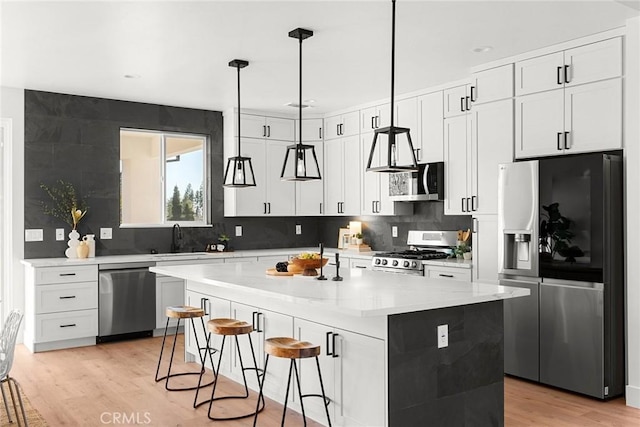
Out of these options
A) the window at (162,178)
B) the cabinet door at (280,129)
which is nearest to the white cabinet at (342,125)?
the cabinet door at (280,129)

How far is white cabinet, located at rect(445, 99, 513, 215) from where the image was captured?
4910 millimetres

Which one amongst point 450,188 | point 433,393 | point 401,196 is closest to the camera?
point 433,393

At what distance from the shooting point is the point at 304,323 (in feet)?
12.0

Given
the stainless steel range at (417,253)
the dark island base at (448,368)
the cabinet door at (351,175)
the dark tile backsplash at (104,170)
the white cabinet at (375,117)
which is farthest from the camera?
the cabinet door at (351,175)

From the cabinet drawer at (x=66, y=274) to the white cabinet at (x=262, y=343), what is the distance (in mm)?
2155

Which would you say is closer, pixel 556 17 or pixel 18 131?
pixel 556 17

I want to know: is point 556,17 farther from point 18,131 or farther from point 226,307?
point 18,131

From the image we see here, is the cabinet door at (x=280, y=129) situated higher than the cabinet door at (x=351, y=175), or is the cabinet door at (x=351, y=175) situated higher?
the cabinet door at (x=280, y=129)

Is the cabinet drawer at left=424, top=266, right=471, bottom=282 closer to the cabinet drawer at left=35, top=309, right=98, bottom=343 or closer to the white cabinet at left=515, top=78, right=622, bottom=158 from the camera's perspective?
the white cabinet at left=515, top=78, right=622, bottom=158

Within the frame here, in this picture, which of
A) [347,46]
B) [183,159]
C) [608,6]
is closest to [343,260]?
[183,159]

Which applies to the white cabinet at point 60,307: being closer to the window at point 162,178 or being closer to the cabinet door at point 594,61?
the window at point 162,178

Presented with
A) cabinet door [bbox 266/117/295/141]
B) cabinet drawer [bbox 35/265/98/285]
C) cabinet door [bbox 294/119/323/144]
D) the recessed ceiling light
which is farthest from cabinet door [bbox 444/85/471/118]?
cabinet drawer [bbox 35/265/98/285]

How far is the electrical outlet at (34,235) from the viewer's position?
5.96 meters

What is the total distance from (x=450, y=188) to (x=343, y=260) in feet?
5.41
